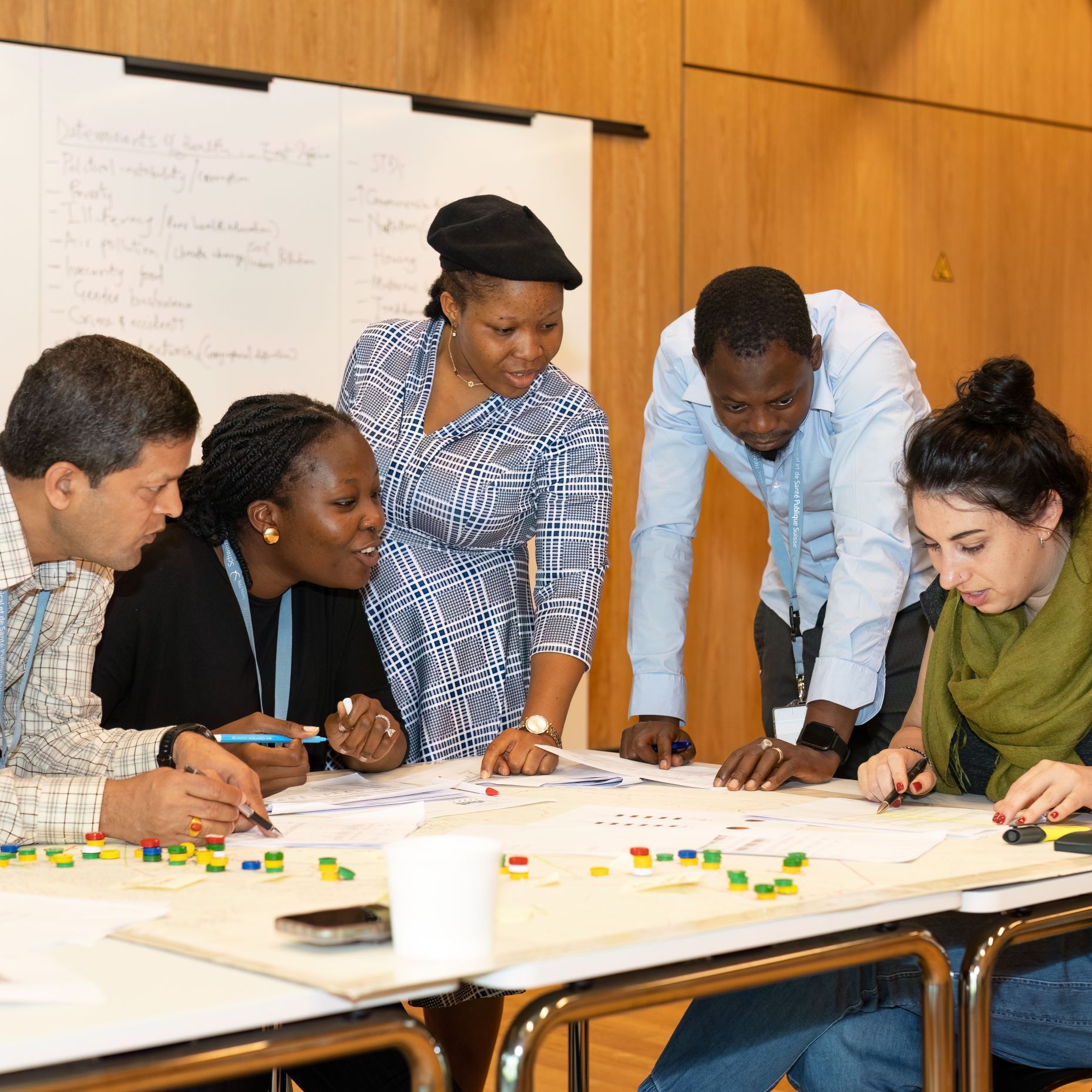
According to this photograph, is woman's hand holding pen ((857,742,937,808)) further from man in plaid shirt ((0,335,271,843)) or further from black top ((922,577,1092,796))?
man in plaid shirt ((0,335,271,843))

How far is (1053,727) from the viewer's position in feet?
6.33

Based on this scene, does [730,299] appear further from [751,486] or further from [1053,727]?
[1053,727]

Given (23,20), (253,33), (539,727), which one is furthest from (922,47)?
(539,727)

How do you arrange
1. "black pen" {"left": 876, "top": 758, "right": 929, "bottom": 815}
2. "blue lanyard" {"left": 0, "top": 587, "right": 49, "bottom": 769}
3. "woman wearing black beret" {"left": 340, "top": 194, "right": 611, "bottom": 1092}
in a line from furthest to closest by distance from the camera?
"woman wearing black beret" {"left": 340, "top": 194, "right": 611, "bottom": 1092}
"black pen" {"left": 876, "top": 758, "right": 929, "bottom": 815}
"blue lanyard" {"left": 0, "top": 587, "right": 49, "bottom": 769}

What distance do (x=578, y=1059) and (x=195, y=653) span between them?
2.80 feet

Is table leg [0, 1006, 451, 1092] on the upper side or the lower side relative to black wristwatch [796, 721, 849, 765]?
upper

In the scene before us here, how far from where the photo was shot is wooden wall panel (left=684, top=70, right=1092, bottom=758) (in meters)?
5.21

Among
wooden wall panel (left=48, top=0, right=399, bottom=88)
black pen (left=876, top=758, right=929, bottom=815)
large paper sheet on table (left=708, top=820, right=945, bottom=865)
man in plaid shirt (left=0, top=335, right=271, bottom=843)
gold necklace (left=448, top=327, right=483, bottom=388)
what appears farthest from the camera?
wooden wall panel (left=48, top=0, right=399, bottom=88)

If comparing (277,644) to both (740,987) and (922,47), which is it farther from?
(922,47)

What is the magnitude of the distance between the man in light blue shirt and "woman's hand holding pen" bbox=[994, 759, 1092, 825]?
1.44ft

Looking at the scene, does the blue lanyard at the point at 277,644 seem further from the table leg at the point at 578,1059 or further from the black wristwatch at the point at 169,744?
the table leg at the point at 578,1059

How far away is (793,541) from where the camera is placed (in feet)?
8.68

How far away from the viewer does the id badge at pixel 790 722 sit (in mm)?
2428

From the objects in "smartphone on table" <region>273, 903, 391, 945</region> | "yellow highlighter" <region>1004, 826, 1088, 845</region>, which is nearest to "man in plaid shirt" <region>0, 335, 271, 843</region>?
"smartphone on table" <region>273, 903, 391, 945</region>
